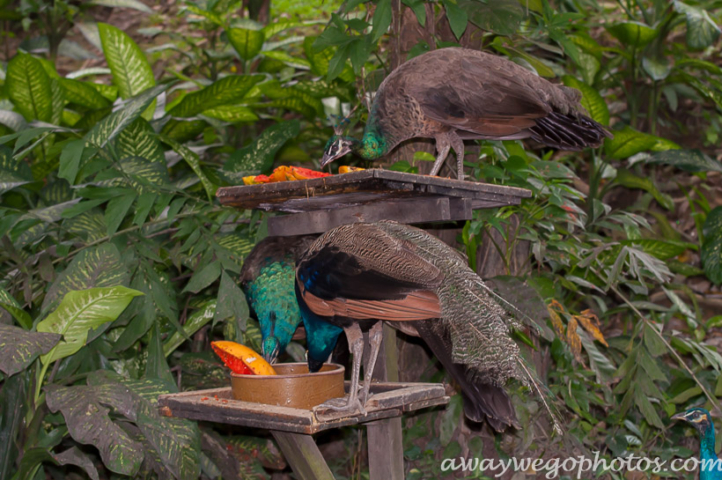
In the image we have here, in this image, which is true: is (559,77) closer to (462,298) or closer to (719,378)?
(719,378)

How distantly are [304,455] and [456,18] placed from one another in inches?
67.8

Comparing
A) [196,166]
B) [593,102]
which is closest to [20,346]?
[196,166]

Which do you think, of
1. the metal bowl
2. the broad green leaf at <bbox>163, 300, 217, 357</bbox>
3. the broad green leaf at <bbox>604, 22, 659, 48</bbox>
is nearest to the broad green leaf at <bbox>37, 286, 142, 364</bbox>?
the broad green leaf at <bbox>163, 300, 217, 357</bbox>

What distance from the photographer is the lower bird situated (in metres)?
1.87

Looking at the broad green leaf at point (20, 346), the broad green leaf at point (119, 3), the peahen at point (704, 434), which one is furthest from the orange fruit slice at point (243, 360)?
the broad green leaf at point (119, 3)

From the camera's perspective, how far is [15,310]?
282 centimetres

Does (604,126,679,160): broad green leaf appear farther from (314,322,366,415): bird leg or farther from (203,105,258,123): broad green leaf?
(314,322,366,415): bird leg

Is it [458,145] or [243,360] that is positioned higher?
[458,145]

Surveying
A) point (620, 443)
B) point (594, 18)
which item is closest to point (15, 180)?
point (620, 443)

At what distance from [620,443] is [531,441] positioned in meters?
0.68

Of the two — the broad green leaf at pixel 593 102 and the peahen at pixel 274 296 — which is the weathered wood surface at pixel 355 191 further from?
the broad green leaf at pixel 593 102

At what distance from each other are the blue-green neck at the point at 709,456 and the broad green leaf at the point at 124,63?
3.38 m

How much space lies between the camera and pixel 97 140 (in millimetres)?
3213

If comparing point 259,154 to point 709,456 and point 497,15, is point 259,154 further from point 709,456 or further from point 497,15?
point 709,456
